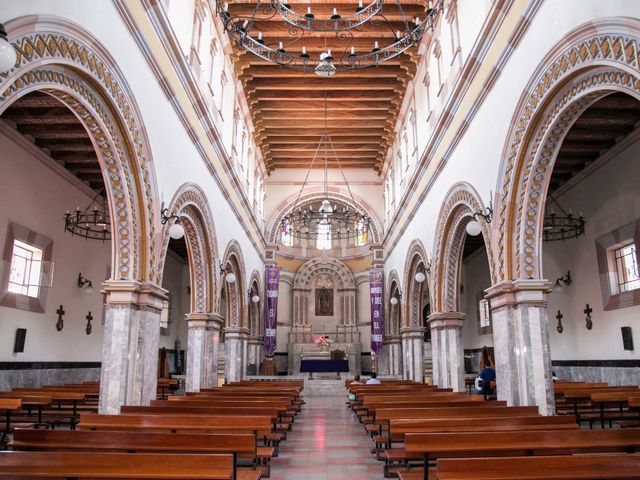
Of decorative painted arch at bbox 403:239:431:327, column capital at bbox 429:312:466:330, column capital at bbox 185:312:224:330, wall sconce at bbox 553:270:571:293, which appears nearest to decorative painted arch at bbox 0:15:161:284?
column capital at bbox 185:312:224:330

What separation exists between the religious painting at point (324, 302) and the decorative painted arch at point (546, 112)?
1914 cm

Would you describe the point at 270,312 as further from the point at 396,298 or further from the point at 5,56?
the point at 5,56

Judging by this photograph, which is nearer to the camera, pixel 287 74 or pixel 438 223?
pixel 438 223

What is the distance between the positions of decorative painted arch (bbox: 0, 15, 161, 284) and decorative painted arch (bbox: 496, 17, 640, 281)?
5814mm

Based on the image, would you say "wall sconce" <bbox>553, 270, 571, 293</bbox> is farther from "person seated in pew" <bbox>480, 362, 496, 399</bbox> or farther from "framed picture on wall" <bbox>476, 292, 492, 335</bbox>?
"framed picture on wall" <bbox>476, 292, 492, 335</bbox>

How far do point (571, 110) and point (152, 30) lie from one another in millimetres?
6623

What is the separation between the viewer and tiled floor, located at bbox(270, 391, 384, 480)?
21.0 ft

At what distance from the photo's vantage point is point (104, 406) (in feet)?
26.4

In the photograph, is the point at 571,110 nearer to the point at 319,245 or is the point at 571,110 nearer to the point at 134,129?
the point at 134,129

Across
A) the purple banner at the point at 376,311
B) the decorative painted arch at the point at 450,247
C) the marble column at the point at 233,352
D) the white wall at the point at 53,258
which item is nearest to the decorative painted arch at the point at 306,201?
the purple banner at the point at 376,311

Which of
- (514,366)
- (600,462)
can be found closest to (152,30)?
(514,366)

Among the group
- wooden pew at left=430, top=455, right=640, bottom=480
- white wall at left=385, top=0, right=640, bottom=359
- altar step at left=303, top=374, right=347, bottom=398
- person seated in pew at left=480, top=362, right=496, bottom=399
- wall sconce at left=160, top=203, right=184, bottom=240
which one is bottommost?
altar step at left=303, top=374, right=347, bottom=398

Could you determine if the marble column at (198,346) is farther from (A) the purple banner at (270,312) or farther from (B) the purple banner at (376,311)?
(B) the purple banner at (376,311)

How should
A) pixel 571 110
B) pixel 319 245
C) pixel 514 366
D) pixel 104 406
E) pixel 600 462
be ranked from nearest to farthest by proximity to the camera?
pixel 600 462
pixel 571 110
pixel 104 406
pixel 514 366
pixel 319 245
